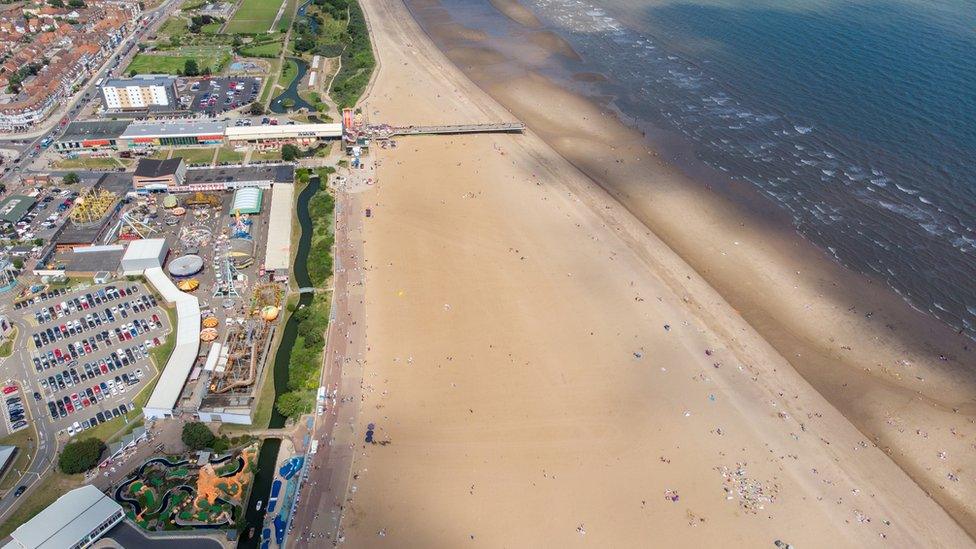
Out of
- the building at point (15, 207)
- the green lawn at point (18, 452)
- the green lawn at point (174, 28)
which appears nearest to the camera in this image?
the green lawn at point (18, 452)

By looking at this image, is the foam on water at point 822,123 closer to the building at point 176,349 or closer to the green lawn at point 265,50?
the green lawn at point 265,50

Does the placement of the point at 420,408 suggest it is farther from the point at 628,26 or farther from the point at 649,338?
the point at 628,26

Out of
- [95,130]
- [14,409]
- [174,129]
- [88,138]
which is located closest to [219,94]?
[174,129]

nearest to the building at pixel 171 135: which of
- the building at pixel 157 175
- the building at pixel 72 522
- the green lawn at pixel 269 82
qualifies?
the building at pixel 157 175

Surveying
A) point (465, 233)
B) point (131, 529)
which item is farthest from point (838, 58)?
point (131, 529)

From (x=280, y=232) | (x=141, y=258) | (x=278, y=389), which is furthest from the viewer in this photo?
(x=280, y=232)

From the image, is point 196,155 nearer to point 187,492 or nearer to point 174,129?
point 174,129
